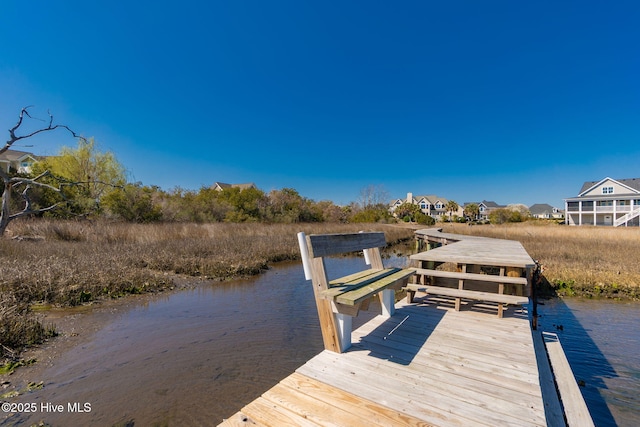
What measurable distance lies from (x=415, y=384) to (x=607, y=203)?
50451 mm

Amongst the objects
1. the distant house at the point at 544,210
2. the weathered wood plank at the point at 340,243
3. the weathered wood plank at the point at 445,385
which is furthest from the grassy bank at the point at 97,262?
the distant house at the point at 544,210

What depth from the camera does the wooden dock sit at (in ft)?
6.66

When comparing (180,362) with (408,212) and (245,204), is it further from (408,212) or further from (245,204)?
(408,212)

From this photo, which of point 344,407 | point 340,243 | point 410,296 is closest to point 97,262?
point 340,243

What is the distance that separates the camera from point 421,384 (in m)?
2.44

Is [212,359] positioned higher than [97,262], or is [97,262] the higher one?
[97,262]

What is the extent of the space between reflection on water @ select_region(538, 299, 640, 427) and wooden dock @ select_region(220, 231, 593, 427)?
32.2 inches

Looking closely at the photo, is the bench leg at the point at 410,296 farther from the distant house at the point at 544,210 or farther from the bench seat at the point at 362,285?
the distant house at the point at 544,210

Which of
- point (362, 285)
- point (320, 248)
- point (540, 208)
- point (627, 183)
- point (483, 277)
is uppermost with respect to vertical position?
point (627, 183)

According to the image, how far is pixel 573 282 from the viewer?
8.75m

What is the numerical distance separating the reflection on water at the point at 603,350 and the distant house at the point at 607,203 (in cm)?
3781

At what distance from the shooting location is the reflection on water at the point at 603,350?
3.45 meters

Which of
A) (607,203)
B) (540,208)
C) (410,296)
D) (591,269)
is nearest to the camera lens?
(410,296)

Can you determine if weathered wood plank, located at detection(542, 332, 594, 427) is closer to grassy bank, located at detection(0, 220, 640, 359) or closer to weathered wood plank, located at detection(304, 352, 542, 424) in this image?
weathered wood plank, located at detection(304, 352, 542, 424)
